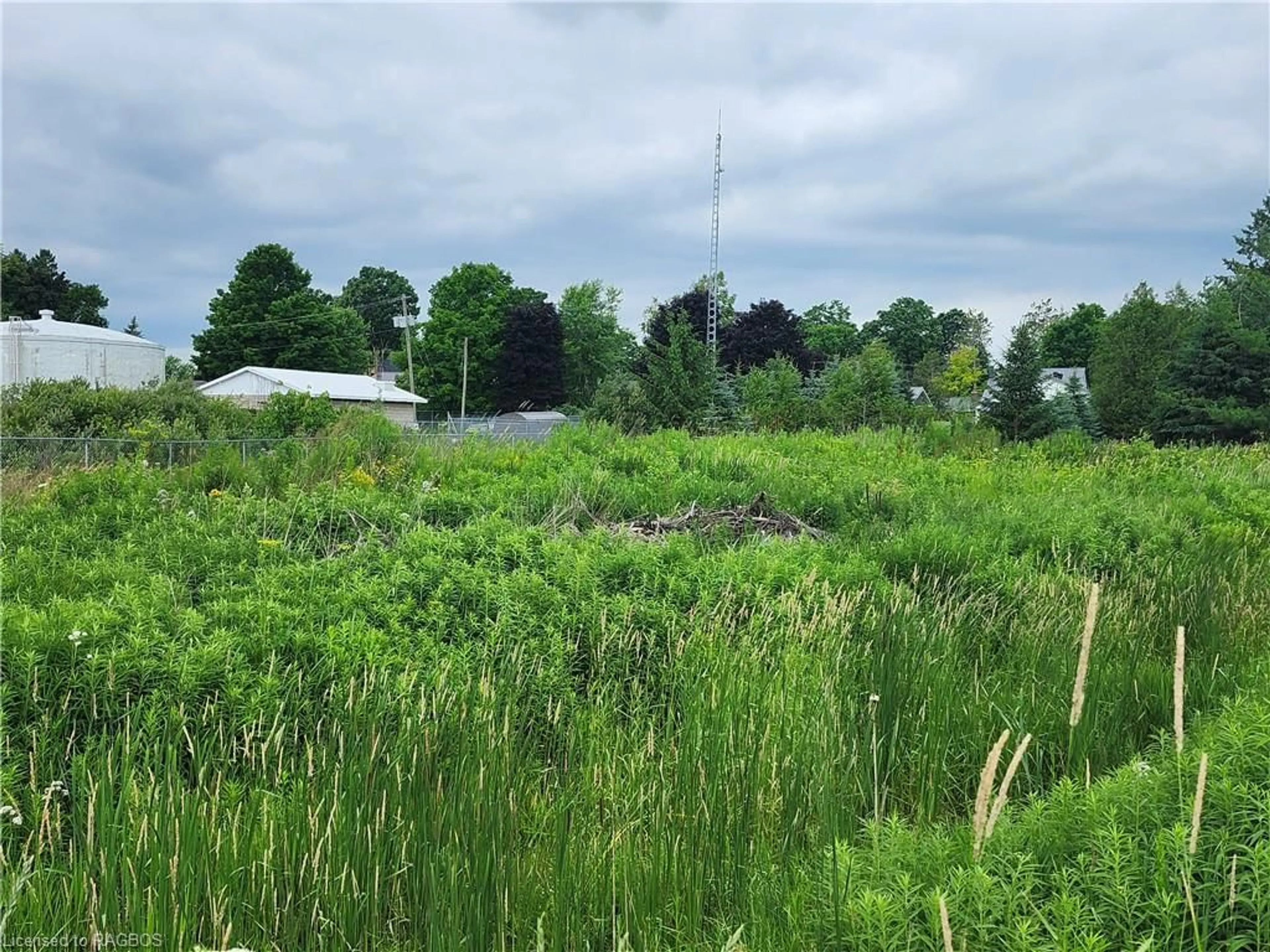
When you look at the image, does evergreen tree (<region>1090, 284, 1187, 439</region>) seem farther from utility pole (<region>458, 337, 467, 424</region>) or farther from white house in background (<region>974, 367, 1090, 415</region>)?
utility pole (<region>458, 337, 467, 424</region>)

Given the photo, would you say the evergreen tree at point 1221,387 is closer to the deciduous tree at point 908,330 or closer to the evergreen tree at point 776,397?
the evergreen tree at point 776,397

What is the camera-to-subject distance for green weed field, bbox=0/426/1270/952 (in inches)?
70.8

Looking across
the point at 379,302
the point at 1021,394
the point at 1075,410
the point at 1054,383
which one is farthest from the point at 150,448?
the point at 379,302

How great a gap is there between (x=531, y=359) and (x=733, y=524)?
46.8 meters

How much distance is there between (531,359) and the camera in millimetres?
52438

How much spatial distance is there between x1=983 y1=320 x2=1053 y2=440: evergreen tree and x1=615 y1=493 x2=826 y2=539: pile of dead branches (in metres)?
17.5

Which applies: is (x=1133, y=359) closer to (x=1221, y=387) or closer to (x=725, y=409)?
(x=1221, y=387)

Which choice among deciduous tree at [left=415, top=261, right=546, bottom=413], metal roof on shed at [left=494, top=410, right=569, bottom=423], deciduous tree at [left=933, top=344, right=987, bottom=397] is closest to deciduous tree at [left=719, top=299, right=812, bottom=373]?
deciduous tree at [left=933, top=344, right=987, bottom=397]

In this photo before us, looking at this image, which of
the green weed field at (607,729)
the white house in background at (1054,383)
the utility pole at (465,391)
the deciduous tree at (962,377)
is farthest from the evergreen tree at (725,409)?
the deciduous tree at (962,377)

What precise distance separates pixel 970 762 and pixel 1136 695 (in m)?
0.76

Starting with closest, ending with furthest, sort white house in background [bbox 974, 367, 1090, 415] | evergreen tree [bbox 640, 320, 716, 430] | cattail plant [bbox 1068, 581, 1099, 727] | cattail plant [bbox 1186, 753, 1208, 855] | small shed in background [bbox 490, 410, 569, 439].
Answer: cattail plant [bbox 1186, 753, 1208, 855] → cattail plant [bbox 1068, 581, 1099, 727] → small shed in background [bbox 490, 410, 569, 439] → evergreen tree [bbox 640, 320, 716, 430] → white house in background [bbox 974, 367, 1090, 415]

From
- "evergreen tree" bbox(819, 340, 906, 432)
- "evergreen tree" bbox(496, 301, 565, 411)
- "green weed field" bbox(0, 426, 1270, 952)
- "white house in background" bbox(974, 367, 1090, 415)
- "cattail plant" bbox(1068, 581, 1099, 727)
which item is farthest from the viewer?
"evergreen tree" bbox(496, 301, 565, 411)

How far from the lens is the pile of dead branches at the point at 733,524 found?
6.44 meters

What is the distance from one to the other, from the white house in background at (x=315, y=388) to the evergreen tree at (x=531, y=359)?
14185 mm
